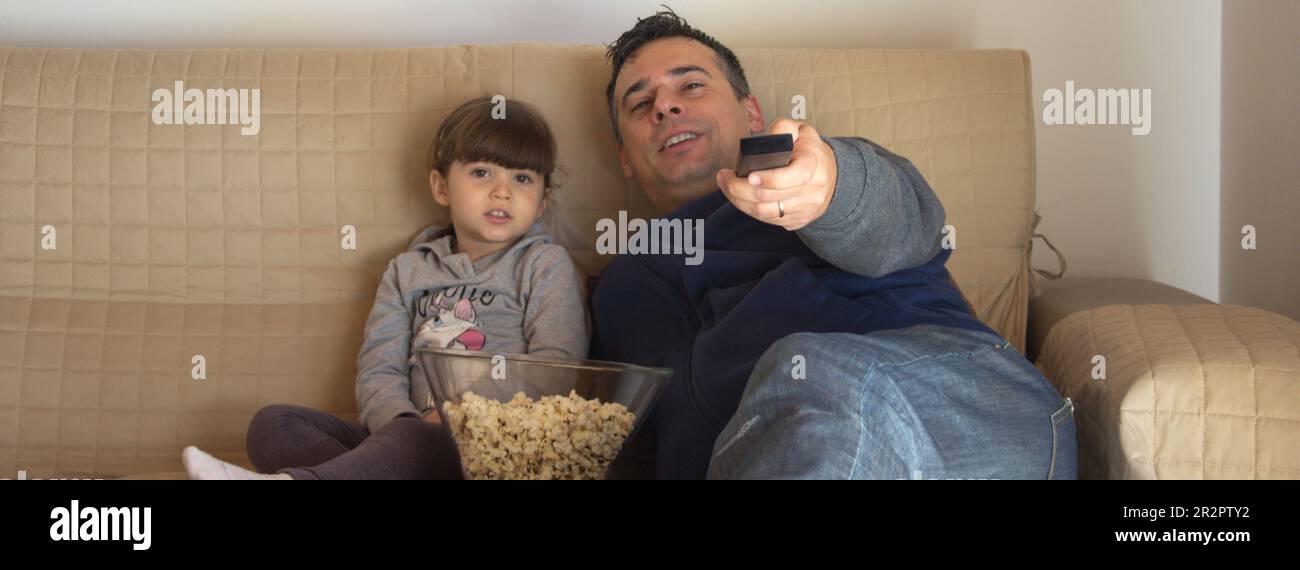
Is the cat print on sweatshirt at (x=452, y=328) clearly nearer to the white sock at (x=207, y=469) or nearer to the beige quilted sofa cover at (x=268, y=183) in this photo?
the beige quilted sofa cover at (x=268, y=183)

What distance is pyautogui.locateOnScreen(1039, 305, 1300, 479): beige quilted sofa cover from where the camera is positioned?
A: 1080 mm

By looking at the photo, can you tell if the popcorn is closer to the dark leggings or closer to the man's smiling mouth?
the dark leggings

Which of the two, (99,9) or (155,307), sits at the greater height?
(99,9)

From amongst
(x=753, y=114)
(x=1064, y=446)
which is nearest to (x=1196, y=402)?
(x=1064, y=446)

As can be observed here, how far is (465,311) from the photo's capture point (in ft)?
5.43

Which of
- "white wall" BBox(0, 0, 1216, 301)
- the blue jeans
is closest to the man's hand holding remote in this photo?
A: the blue jeans

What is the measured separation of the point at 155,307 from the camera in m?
1.77

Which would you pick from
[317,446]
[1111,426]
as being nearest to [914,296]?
[1111,426]


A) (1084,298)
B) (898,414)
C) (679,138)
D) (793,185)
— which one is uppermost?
(679,138)

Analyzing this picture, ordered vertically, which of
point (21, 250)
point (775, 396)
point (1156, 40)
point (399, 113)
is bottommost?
point (775, 396)

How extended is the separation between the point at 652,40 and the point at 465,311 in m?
0.50

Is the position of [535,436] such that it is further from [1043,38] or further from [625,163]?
[1043,38]
